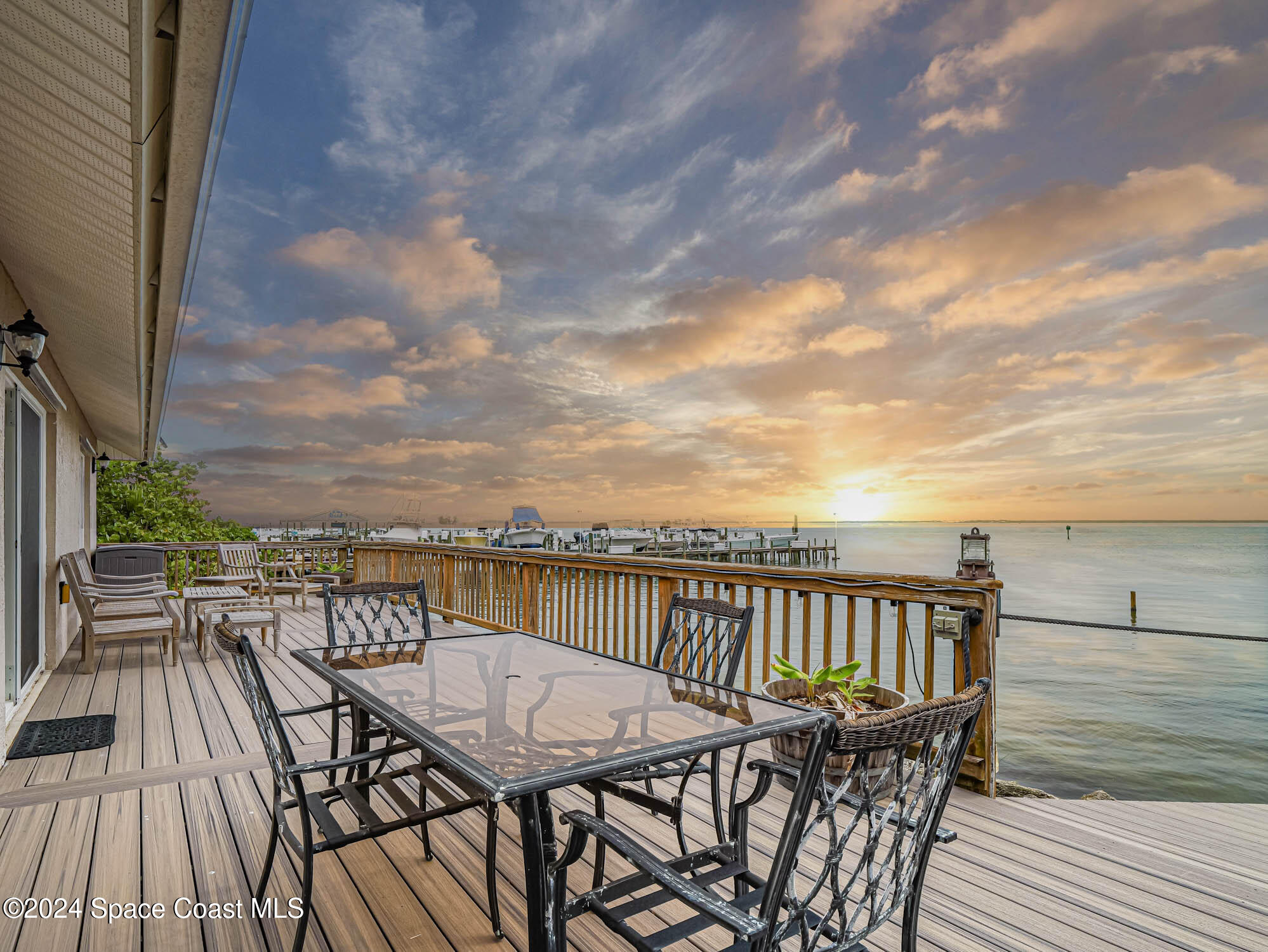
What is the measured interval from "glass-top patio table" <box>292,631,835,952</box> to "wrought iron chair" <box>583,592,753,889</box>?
0.81ft

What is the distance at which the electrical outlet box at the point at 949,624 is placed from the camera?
110 inches

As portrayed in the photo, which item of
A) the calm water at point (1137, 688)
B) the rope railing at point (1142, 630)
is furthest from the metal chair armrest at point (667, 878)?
the calm water at point (1137, 688)

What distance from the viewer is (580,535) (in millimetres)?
32219

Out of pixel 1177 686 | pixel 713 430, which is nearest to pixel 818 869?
pixel 1177 686

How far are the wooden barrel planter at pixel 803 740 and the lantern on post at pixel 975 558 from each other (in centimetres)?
67

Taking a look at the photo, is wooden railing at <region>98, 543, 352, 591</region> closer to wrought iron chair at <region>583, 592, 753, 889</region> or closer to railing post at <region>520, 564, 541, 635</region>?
railing post at <region>520, 564, 541, 635</region>

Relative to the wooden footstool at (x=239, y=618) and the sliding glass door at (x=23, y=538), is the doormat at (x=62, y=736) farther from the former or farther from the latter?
the wooden footstool at (x=239, y=618)

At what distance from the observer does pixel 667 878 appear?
50.3 inches

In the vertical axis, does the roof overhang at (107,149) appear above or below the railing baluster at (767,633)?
above

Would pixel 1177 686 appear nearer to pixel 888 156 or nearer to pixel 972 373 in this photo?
pixel 972 373

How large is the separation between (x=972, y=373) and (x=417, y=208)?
1297 cm

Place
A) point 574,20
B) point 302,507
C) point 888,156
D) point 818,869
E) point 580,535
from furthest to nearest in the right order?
point 580,535 < point 302,507 < point 888,156 < point 574,20 < point 818,869

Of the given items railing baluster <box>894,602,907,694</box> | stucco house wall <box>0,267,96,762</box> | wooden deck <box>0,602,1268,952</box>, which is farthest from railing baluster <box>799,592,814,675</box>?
stucco house wall <box>0,267,96,762</box>

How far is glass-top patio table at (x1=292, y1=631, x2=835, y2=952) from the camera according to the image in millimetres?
1385
